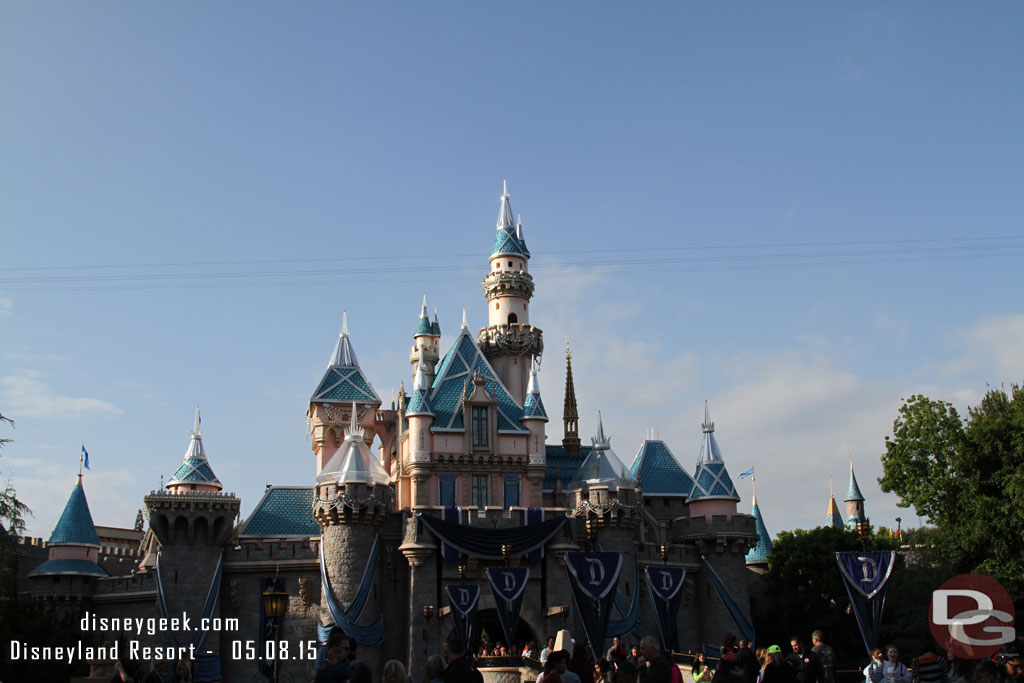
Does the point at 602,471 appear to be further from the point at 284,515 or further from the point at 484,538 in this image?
the point at 284,515

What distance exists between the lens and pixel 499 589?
3794 centimetres

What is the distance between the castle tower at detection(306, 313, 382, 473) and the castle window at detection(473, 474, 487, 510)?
702 cm

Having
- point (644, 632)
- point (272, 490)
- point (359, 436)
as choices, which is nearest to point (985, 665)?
point (644, 632)

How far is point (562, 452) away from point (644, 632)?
39.9 feet

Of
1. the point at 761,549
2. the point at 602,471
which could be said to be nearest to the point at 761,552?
the point at 761,549

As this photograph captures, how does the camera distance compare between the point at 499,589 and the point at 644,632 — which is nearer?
the point at 499,589

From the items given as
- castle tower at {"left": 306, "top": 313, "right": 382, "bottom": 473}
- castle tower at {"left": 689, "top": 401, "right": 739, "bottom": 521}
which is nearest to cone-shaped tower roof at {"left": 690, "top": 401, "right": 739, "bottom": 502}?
castle tower at {"left": 689, "top": 401, "right": 739, "bottom": 521}

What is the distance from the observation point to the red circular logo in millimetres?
23062

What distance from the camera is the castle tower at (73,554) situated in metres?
45.5

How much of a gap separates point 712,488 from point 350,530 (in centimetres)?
1674

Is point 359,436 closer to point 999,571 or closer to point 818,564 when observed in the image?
point 818,564

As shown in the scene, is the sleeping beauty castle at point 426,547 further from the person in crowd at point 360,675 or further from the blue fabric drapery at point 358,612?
the person in crowd at point 360,675

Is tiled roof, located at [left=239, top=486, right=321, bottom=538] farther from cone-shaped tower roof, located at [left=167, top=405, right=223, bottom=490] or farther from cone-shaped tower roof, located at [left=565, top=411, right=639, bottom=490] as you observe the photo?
cone-shaped tower roof, located at [left=565, top=411, right=639, bottom=490]

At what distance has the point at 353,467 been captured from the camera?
42.6 m
